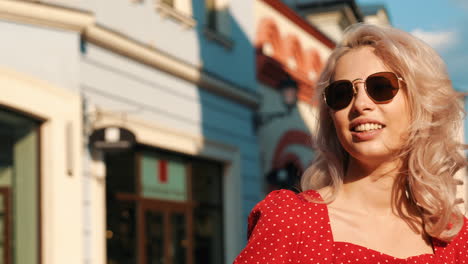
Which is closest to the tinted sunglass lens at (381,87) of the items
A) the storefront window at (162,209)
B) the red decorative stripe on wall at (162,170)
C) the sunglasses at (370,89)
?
the sunglasses at (370,89)

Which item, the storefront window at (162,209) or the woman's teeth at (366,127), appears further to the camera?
the storefront window at (162,209)

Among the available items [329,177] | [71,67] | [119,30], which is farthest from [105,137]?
[329,177]

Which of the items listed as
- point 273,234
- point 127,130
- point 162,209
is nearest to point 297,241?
point 273,234

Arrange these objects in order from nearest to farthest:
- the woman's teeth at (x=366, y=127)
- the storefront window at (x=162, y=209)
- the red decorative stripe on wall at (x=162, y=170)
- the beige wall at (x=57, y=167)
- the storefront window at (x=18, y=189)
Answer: the woman's teeth at (x=366, y=127)
the storefront window at (x=18, y=189)
the beige wall at (x=57, y=167)
the storefront window at (x=162, y=209)
the red decorative stripe on wall at (x=162, y=170)

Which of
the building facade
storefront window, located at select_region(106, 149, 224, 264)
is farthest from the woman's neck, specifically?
storefront window, located at select_region(106, 149, 224, 264)

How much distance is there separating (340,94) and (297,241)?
0.44m

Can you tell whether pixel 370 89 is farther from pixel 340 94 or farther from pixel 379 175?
pixel 379 175

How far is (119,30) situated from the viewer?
9320 millimetres

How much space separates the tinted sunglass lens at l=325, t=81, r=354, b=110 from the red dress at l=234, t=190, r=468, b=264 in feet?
0.94

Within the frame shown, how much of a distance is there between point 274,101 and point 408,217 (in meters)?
12.0

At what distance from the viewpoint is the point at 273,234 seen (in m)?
2.23

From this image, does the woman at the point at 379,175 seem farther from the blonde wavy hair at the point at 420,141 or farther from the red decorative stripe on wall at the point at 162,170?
the red decorative stripe on wall at the point at 162,170

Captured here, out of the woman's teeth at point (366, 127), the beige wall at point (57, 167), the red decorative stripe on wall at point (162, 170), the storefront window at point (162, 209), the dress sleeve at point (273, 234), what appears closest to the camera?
the dress sleeve at point (273, 234)

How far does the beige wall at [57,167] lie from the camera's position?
7.72 m
